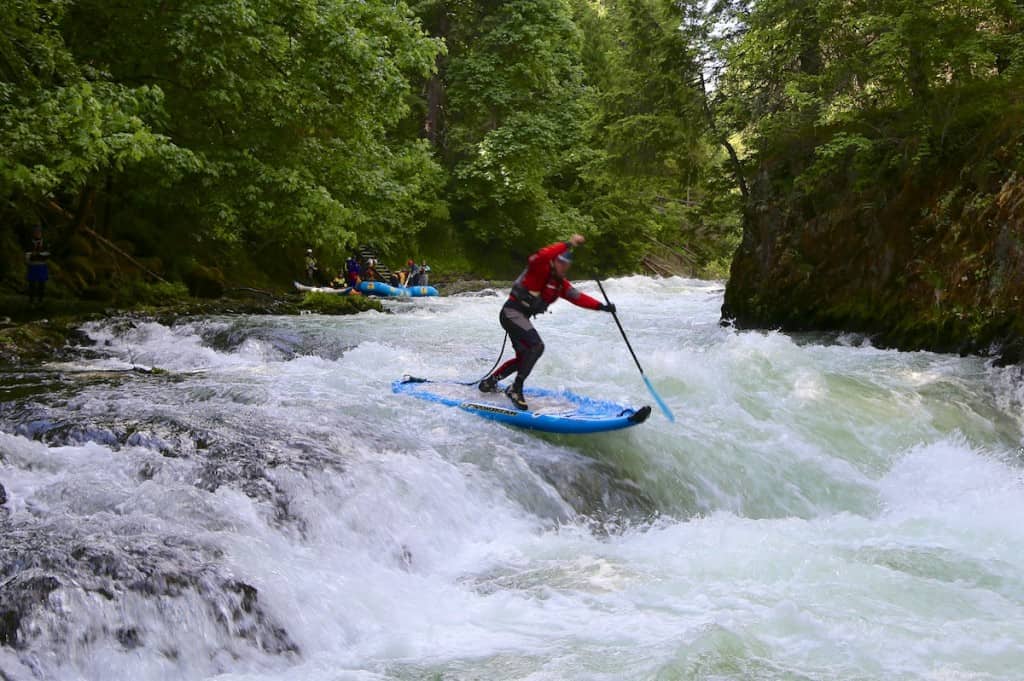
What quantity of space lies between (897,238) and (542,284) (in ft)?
23.1

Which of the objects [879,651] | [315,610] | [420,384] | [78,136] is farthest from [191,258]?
[879,651]

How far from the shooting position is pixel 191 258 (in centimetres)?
1850

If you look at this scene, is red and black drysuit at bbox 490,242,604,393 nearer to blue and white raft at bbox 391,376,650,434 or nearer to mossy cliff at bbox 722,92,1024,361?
blue and white raft at bbox 391,376,650,434

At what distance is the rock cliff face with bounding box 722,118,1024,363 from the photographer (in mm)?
11117

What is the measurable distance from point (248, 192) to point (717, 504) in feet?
35.5

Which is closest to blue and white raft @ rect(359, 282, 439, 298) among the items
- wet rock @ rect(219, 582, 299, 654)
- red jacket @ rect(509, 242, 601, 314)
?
red jacket @ rect(509, 242, 601, 314)

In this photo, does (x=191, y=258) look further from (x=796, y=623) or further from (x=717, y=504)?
(x=796, y=623)

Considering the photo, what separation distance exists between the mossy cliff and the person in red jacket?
5662 millimetres

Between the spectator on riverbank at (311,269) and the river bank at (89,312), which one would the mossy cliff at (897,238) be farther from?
the spectator on riverbank at (311,269)

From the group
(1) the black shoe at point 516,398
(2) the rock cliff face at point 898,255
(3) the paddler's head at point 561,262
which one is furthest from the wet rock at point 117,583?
(2) the rock cliff face at point 898,255

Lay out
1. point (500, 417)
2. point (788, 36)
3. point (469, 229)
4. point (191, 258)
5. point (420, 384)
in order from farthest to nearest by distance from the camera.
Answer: point (469, 229) → point (191, 258) → point (788, 36) → point (420, 384) → point (500, 417)

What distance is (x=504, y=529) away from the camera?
6.64 metres

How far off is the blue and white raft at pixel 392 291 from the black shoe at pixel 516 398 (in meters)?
13.9

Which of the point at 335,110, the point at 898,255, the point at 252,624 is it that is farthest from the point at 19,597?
the point at 335,110
